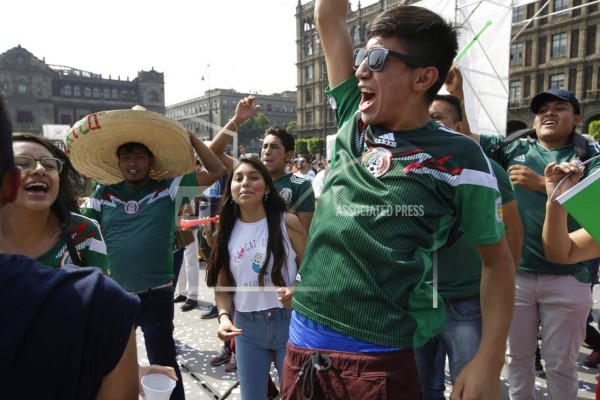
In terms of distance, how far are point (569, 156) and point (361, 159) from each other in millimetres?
2090

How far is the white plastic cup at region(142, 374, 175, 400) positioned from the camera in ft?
4.19

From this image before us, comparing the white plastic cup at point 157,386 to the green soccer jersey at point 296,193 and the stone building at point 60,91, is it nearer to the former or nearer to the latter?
the green soccer jersey at point 296,193

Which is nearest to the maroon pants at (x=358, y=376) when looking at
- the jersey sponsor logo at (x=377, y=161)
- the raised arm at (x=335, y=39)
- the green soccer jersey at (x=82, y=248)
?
the jersey sponsor logo at (x=377, y=161)

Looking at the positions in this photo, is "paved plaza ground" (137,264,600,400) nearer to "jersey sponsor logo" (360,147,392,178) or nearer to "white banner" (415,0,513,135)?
"jersey sponsor logo" (360,147,392,178)

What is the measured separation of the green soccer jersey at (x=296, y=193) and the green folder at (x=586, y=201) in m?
2.67

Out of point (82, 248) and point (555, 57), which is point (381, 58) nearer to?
point (82, 248)

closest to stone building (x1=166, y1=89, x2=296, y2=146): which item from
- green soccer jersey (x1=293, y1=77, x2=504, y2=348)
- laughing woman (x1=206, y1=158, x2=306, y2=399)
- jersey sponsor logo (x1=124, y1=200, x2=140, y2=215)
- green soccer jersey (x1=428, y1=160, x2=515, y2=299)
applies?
jersey sponsor logo (x1=124, y1=200, x2=140, y2=215)

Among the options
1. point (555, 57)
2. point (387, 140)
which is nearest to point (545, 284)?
point (387, 140)

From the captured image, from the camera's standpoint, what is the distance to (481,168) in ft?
4.20

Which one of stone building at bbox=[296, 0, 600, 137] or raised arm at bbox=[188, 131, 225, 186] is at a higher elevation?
stone building at bbox=[296, 0, 600, 137]

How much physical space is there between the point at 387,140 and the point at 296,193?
2.81m

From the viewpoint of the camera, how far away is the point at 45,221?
2.11m

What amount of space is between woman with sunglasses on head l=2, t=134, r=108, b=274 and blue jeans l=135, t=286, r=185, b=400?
2.75ft

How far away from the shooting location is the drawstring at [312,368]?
1316mm
